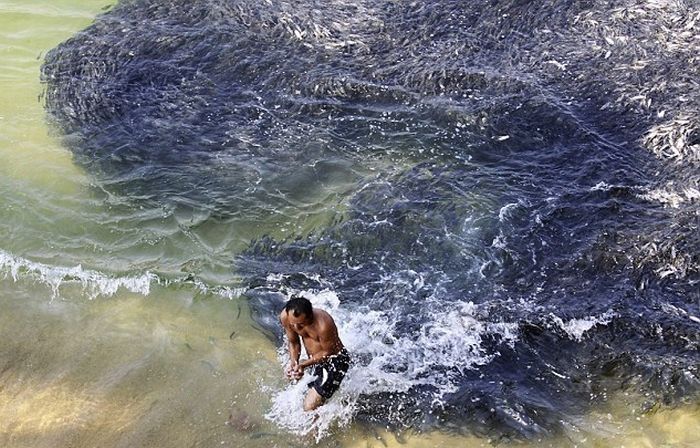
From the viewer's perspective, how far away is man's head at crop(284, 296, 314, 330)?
6.07 metres

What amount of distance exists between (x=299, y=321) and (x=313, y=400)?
0.97 meters

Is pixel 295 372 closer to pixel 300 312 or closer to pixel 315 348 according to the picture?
pixel 315 348

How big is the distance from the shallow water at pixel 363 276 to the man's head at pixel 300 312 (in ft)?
3.58

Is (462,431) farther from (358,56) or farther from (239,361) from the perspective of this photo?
(358,56)

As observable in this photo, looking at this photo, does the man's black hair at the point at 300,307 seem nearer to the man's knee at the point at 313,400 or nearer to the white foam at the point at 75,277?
the man's knee at the point at 313,400

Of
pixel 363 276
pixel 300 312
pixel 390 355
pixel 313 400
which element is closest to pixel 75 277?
pixel 363 276

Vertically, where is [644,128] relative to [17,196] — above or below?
above

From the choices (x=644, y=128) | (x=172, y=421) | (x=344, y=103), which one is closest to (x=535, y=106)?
(x=644, y=128)

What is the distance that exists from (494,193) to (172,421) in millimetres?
4755

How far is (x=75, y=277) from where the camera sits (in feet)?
27.3

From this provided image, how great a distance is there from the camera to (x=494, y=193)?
30.4ft

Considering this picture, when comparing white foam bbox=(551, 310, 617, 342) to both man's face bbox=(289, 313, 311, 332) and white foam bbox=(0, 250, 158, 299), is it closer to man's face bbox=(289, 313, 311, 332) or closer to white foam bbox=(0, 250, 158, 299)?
man's face bbox=(289, 313, 311, 332)

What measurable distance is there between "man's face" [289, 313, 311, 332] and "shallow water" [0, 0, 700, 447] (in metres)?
0.97

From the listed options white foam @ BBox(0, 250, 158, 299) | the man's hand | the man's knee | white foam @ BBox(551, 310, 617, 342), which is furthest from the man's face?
white foam @ BBox(551, 310, 617, 342)
